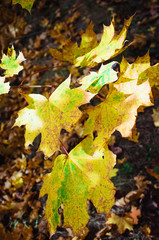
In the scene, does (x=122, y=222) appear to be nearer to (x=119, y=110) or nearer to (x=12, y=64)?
(x=119, y=110)

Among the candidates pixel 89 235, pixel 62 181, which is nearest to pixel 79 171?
pixel 62 181

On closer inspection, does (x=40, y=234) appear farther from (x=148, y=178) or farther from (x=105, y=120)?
(x=105, y=120)

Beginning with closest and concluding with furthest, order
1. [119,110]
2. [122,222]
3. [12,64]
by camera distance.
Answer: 1. [119,110]
2. [12,64]
3. [122,222]

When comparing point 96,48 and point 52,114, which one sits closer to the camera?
point 52,114

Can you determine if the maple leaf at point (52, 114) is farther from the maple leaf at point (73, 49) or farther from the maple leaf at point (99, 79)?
the maple leaf at point (73, 49)

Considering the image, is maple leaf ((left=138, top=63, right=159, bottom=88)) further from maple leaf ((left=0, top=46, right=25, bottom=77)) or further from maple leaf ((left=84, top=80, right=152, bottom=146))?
maple leaf ((left=0, top=46, right=25, bottom=77))

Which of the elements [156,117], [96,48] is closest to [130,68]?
[96,48]

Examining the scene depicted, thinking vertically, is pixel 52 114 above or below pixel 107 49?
below
